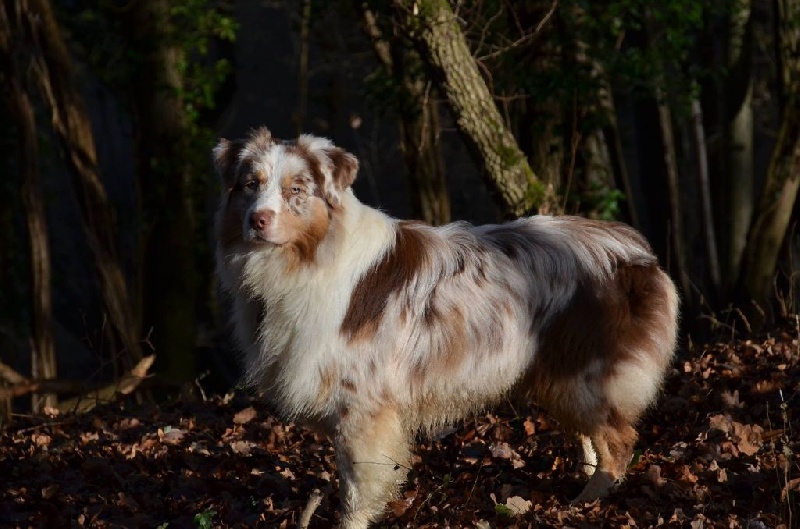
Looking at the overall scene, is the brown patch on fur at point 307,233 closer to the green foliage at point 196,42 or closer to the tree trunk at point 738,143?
the green foliage at point 196,42

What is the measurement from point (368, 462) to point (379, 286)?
1.00 metres

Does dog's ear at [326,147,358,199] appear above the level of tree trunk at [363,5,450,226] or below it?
above

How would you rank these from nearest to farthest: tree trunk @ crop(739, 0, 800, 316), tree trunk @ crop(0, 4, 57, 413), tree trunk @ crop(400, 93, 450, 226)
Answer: tree trunk @ crop(739, 0, 800, 316) → tree trunk @ crop(0, 4, 57, 413) → tree trunk @ crop(400, 93, 450, 226)

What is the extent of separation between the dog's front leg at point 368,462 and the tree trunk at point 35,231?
27.2 ft

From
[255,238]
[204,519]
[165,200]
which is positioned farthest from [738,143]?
[204,519]

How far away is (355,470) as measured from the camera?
6.17 m

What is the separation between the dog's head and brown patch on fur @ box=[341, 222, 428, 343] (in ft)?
1.20

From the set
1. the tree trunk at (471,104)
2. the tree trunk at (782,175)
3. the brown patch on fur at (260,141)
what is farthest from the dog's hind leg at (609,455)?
the tree trunk at (782,175)

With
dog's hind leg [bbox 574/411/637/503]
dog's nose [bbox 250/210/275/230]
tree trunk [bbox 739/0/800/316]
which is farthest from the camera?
tree trunk [bbox 739/0/800/316]

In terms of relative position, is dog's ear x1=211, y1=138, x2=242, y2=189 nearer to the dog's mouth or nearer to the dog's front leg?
the dog's mouth

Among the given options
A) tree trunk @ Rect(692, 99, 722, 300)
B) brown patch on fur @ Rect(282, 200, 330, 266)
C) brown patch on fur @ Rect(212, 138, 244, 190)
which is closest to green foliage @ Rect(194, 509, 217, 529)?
brown patch on fur @ Rect(282, 200, 330, 266)

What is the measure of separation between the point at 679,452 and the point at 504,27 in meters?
6.41

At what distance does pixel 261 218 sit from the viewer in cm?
585

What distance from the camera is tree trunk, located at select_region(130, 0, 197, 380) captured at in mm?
14727
